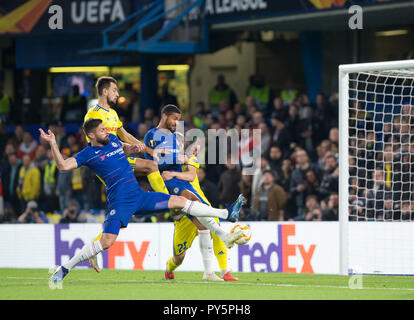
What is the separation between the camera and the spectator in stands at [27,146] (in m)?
21.2

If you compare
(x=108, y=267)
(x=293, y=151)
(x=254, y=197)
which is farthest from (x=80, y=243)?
(x=293, y=151)

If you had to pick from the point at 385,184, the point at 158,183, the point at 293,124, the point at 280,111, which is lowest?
the point at 385,184

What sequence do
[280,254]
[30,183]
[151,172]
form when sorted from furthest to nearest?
[30,183]
[280,254]
[151,172]

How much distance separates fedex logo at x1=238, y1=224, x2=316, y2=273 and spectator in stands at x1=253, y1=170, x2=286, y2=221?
1472 mm

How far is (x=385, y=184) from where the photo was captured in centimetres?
1410

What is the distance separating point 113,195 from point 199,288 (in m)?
1.40

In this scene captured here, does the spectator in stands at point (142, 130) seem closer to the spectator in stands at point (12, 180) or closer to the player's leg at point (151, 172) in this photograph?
the spectator in stands at point (12, 180)

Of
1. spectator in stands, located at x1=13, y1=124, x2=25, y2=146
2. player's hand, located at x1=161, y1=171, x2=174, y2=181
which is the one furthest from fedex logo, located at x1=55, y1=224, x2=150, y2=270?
spectator in stands, located at x1=13, y1=124, x2=25, y2=146

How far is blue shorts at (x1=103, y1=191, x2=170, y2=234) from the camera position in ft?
33.2

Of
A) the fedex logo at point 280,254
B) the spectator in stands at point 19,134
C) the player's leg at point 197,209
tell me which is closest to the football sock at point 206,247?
the player's leg at point 197,209

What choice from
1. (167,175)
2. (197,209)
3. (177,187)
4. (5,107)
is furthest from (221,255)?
(5,107)

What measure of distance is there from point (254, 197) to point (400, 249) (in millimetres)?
3929

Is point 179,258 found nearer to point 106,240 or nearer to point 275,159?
point 106,240

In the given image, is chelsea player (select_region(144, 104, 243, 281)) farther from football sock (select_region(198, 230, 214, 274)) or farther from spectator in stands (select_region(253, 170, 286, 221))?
spectator in stands (select_region(253, 170, 286, 221))
